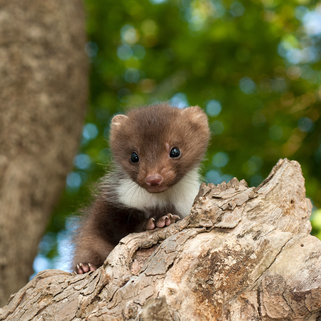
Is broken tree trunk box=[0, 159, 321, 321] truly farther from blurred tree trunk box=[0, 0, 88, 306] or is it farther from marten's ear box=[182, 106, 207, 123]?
blurred tree trunk box=[0, 0, 88, 306]

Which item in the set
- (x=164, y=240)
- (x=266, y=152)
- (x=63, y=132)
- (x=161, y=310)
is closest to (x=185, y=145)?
(x=164, y=240)

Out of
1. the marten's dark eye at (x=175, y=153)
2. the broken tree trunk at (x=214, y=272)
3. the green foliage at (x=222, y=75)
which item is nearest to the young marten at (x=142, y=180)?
the marten's dark eye at (x=175, y=153)

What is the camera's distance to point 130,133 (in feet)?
14.9

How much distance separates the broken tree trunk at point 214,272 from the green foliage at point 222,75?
4.19 m

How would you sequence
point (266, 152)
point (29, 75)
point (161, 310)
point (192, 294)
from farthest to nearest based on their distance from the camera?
point (266, 152) → point (29, 75) → point (192, 294) → point (161, 310)

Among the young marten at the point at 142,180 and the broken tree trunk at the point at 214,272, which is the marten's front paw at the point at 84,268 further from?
the broken tree trunk at the point at 214,272

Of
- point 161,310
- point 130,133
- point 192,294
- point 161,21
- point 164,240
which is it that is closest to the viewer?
point 161,310

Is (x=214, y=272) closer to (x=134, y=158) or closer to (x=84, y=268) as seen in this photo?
(x=84, y=268)

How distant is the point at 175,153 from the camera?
443cm

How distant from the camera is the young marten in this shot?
4.18 metres

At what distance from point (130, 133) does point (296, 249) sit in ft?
7.55

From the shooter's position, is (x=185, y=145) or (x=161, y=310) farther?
(x=185, y=145)

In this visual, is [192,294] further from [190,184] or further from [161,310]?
[190,184]

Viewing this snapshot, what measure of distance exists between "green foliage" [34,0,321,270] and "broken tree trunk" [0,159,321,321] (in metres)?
4.19
